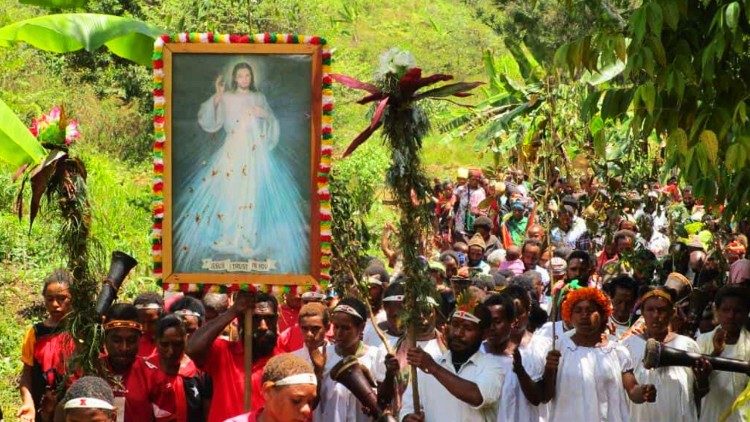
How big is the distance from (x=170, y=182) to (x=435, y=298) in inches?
57.8

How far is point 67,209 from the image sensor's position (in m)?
6.69

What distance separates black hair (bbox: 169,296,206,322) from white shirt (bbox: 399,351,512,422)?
1.70 metres

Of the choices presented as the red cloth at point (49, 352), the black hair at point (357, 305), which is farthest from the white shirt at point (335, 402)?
the red cloth at point (49, 352)

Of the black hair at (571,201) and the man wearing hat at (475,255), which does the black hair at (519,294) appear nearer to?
the man wearing hat at (475,255)

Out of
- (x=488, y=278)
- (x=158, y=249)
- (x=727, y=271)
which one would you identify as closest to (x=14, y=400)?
(x=488, y=278)

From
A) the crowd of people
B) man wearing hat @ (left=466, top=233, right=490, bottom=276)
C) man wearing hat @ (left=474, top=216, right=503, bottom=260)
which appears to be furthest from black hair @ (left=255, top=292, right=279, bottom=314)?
man wearing hat @ (left=474, top=216, right=503, bottom=260)

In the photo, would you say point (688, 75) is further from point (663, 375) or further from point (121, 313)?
point (121, 313)

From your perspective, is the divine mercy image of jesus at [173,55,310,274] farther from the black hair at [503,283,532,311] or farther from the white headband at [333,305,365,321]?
the black hair at [503,283,532,311]

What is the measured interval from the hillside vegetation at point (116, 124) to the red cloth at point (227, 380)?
3.32 ft

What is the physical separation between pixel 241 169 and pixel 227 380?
4.46 ft

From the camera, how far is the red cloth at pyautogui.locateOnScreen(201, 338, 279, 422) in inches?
302

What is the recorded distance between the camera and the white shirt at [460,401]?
24.8 feet

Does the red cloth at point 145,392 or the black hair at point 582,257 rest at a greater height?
the black hair at point 582,257

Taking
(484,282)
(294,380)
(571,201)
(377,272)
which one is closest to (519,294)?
(484,282)
